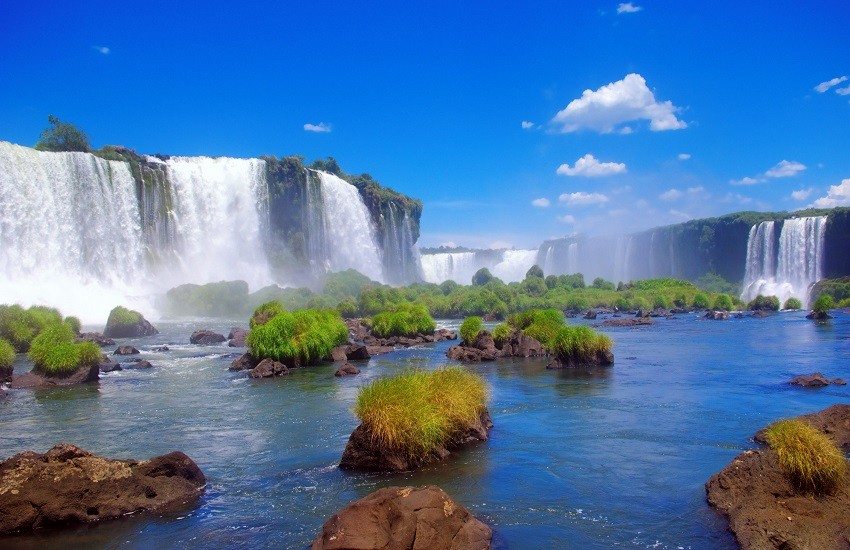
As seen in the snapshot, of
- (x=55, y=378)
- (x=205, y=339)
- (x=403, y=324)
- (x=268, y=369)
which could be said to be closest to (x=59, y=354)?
(x=55, y=378)

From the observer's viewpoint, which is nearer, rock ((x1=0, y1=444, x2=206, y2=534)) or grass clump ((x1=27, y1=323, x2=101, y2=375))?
rock ((x1=0, y1=444, x2=206, y2=534))

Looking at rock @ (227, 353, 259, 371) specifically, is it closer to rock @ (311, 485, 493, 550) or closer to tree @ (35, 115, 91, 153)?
rock @ (311, 485, 493, 550)

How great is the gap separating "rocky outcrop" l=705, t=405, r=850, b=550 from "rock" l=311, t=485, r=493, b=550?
11.2ft

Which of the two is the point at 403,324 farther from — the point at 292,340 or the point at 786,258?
the point at 786,258

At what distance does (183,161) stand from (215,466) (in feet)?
246

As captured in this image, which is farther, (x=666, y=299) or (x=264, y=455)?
(x=666, y=299)

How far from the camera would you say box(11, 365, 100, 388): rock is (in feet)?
A: 72.7

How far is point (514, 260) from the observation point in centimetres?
13875

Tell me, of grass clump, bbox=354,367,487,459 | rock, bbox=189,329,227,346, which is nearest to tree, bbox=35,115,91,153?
rock, bbox=189,329,227,346

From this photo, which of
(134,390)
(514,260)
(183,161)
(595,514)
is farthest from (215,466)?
(514,260)

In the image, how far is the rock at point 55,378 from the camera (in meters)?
22.2

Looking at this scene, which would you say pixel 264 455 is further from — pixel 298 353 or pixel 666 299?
pixel 666 299

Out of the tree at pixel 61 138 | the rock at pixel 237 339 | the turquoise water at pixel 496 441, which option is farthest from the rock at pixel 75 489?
the tree at pixel 61 138

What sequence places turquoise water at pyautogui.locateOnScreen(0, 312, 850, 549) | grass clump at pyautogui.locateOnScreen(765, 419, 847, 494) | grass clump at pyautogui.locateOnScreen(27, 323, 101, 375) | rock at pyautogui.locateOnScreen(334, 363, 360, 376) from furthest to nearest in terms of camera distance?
1. rock at pyautogui.locateOnScreen(334, 363, 360, 376)
2. grass clump at pyautogui.locateOnScreen(27, 323, 101, 375)
3. turquoise water at pyautogui.locateOnScreen(0, 312, 850, 549)
4. grass clump at pyautogui.locateOnScreen(765, 419, 847, 494)
